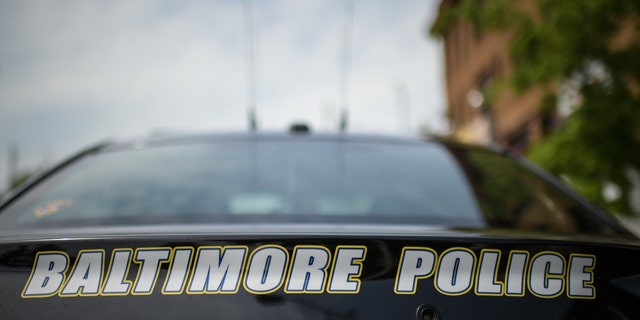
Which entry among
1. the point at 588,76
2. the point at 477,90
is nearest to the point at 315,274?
the point at 588,76

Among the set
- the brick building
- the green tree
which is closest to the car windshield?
the green tree

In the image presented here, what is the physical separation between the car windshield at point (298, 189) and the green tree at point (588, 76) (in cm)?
405

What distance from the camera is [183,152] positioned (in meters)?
2.39

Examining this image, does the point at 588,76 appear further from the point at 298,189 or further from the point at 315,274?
the point at 315,274

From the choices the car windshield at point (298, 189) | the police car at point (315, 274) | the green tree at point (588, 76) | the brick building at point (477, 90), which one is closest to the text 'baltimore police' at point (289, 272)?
the police car at point (315, 274)

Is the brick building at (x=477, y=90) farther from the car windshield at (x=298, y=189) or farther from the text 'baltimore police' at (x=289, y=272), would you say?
the text 'baltimore police' at (x=289, y=272)

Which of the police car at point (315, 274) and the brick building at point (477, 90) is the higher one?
the police car at point (315, 274)

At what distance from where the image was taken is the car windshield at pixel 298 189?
1.86m

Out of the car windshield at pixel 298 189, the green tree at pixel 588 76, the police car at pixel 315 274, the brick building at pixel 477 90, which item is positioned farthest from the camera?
the brick building at pixel 477 90

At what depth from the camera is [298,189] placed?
214 centimetres

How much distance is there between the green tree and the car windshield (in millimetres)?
4052

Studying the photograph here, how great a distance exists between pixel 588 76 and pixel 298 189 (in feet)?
17.0

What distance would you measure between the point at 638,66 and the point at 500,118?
20.0m

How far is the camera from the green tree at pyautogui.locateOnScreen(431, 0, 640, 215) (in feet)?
19.7
